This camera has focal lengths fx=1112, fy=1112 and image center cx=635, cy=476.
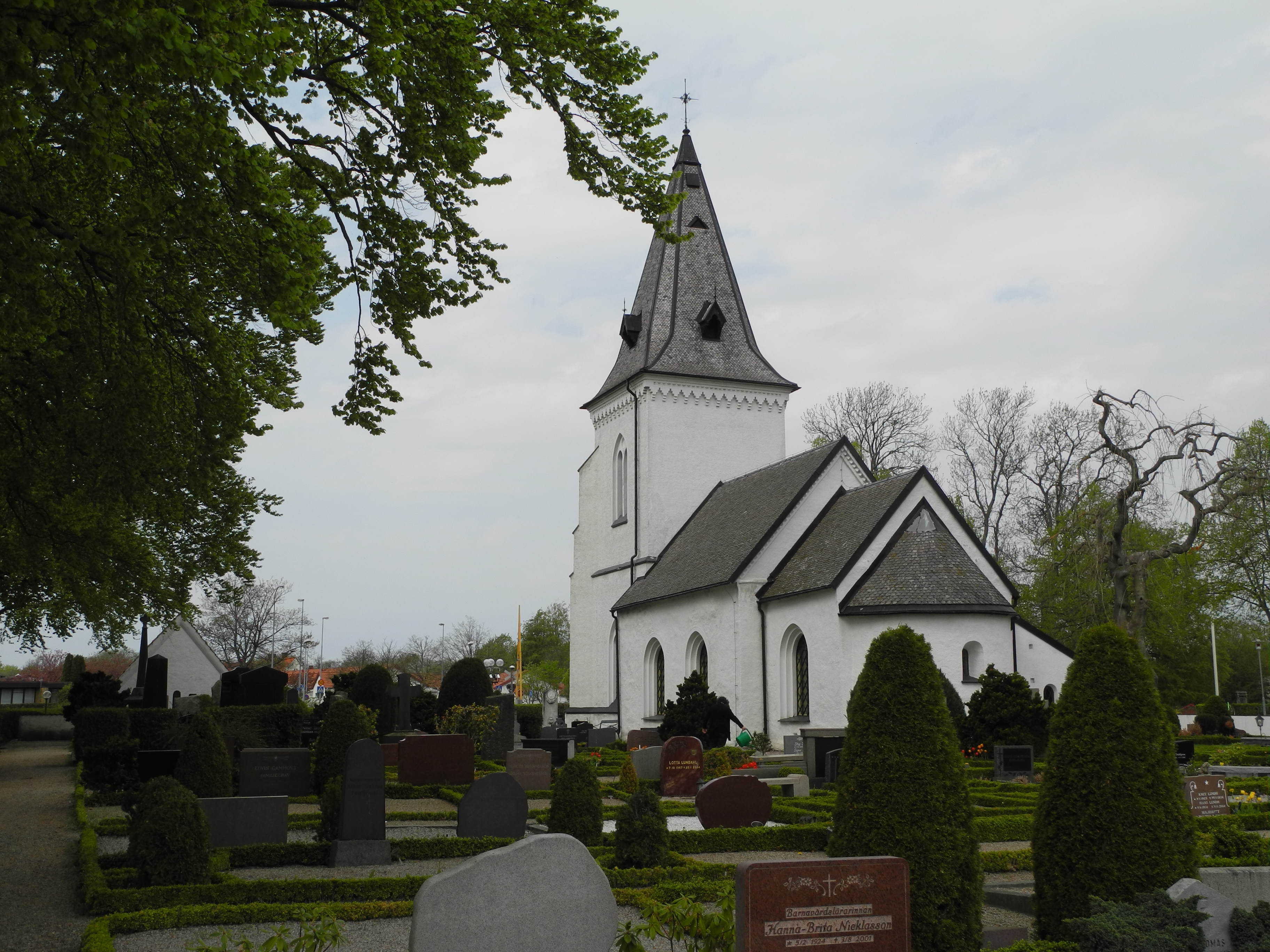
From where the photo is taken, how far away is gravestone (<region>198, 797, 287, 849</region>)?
10.6 m

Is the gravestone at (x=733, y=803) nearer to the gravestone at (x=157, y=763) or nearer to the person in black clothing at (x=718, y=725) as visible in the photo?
the gravestone at (x=157, y=763)

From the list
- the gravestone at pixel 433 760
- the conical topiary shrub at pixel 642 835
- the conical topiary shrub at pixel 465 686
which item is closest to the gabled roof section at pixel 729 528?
the conical topiary shrub at pixel 465 686

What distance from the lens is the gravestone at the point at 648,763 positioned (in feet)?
58.4

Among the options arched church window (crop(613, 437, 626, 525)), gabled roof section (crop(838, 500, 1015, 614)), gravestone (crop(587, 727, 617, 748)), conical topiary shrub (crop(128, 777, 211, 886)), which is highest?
arched church window (crop(613, 437, 626, 525))

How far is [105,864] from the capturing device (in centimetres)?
967

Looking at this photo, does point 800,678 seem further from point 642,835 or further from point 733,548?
point 642,835

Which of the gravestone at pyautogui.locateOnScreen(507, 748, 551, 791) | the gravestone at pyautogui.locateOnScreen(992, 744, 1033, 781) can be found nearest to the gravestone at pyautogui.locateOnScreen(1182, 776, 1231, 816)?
the gravestone at pyautogui.locateOnScreen(992, 744, 1033, 781)

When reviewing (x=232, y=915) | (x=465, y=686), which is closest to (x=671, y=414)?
(x=465, y=686)

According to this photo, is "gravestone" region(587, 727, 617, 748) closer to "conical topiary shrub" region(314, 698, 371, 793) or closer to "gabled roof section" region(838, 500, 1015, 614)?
"gabled roof section" region(838, 500, 1015, 614)

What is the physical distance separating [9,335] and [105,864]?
463 cm

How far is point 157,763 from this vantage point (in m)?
14.4

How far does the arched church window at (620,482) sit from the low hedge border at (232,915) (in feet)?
87.6

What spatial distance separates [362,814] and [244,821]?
4.02 ft

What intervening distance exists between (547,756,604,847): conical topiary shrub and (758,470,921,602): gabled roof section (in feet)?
43.5
